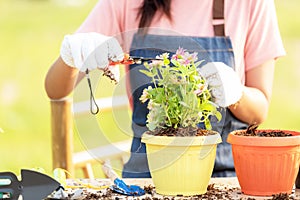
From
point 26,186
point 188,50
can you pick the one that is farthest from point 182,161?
point 188,50

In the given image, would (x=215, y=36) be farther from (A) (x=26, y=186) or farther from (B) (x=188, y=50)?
(A) (x=26, y=186)

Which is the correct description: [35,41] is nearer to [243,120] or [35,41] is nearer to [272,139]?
[243,120]

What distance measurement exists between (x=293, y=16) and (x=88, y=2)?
8.23ft

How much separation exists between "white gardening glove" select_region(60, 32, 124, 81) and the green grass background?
3.51 m

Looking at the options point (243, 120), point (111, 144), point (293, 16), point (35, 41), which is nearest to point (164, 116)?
point (111, 144)

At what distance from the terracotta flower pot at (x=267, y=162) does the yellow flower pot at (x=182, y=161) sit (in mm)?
70

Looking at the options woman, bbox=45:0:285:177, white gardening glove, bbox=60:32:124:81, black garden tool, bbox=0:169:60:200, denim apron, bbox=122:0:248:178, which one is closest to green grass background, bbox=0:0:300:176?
woman, bbox=45:0:285:177

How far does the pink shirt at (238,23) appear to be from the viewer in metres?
2.03

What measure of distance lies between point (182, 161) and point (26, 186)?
0.35m

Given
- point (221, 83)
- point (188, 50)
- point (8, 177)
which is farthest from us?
point (188, 50)

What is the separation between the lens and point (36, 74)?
668 centimetres

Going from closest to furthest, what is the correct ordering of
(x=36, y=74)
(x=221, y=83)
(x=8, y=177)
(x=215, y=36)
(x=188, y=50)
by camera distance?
(x=8, y=177) → (x=221, y=83) → (x=188, y=50) → (x=215, y=36) → (x=36, y=74)

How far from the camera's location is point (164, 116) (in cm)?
145

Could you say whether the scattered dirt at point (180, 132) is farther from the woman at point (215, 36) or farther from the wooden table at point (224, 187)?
the woman at point (215, 36)
